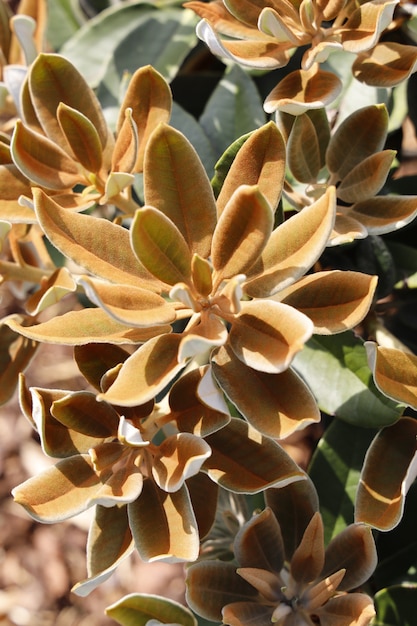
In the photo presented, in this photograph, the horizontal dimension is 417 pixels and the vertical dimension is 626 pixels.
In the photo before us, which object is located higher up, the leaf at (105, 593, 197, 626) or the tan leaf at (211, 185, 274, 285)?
the tan leaf at (211, 185, 274, 285)

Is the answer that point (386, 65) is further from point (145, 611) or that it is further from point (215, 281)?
point (145, 611)

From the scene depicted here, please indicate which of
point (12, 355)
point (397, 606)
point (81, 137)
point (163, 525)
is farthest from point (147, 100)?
point (397, 606)

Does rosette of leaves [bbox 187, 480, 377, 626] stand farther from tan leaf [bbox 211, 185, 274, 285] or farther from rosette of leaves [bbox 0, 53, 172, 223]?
rosette of leaves [bbox 0, 53, 172, 223]

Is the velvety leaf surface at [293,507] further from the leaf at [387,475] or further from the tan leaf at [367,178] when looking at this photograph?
the tan leaf at [367,178]

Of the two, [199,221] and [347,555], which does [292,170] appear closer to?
[199,221]

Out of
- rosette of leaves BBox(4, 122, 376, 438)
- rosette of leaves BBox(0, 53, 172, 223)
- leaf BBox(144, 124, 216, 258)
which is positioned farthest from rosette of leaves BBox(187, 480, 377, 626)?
rosette of leaves BBox(0, 53, 172, 223)

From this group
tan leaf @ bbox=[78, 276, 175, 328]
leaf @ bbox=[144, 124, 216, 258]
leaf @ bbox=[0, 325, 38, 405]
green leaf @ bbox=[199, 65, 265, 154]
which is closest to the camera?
tan leaf @ bbox=[78, 276, 175, 328]

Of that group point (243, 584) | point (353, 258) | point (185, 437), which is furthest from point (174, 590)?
point (185, 437)

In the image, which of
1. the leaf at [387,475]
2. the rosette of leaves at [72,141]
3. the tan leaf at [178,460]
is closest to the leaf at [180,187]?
the rosette of leaves at [72,141]
